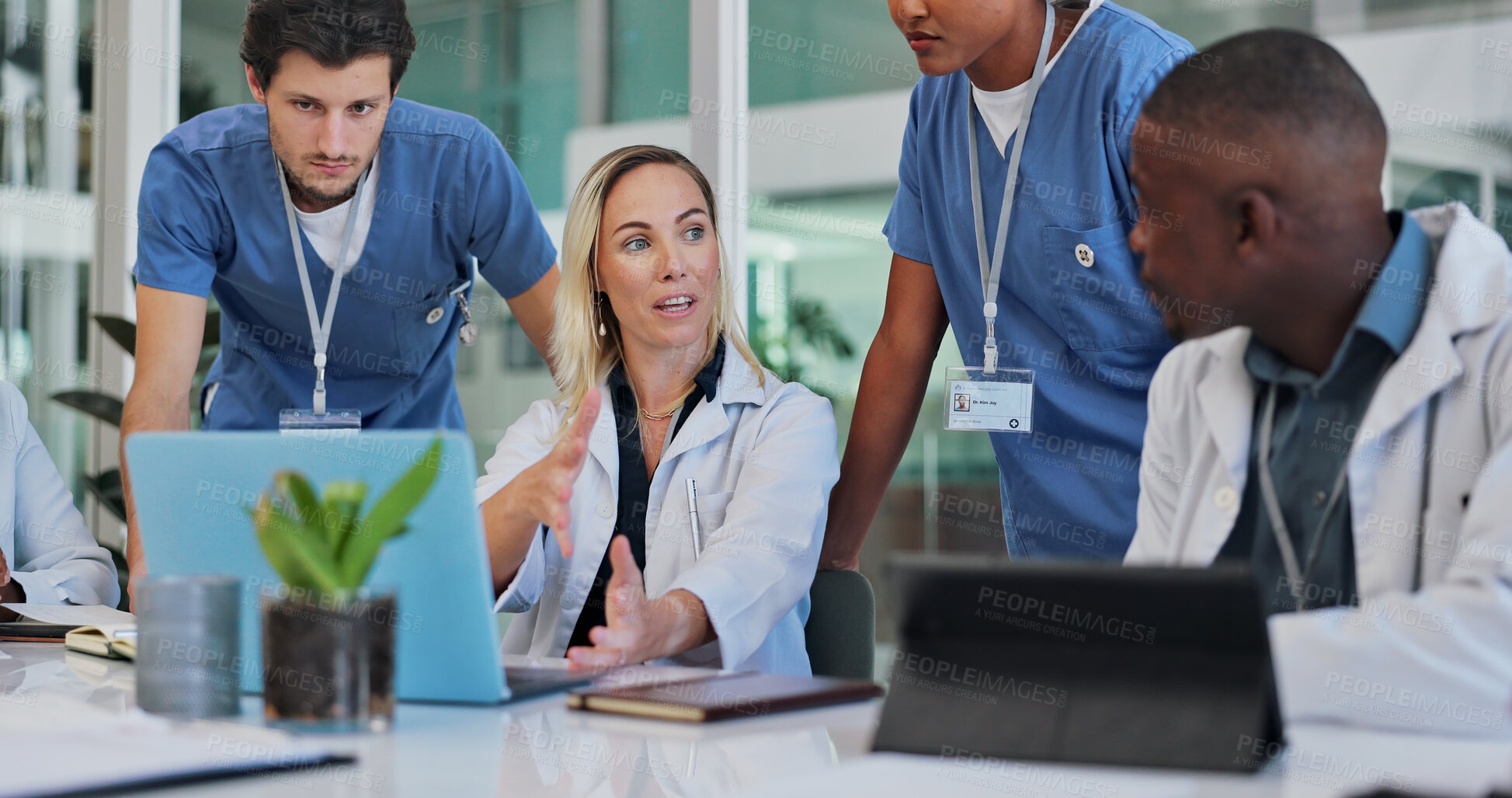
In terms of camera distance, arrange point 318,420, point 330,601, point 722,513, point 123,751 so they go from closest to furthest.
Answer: point 123,751
point 330,601
point 722,513
point 318,420

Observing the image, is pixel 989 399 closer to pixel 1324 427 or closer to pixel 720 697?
pixel 1324 427

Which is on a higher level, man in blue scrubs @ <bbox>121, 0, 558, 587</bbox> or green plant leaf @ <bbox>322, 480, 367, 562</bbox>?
man in blue scrubs @ <bbox>121, 0, 558, 587</bbox>

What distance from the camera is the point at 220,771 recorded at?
37.3 inches

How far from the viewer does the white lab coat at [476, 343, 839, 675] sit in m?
1.82

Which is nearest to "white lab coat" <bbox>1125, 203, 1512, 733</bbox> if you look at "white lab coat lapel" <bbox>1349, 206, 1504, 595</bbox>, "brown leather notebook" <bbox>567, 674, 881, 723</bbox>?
"white lab coat lapel" <bbox>1349, 206, 1504, 595</bbox>

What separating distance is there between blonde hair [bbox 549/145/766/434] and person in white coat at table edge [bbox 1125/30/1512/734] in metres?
0.99

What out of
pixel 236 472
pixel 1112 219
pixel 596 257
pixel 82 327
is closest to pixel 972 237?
pixel 1112 219

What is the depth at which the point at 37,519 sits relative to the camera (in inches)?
103

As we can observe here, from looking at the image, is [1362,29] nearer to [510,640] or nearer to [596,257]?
[596,257]

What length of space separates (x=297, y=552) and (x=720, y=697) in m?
0.42

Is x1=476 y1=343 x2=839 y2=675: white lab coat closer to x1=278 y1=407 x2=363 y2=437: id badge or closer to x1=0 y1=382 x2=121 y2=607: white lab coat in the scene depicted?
x1=278 y1=407 x2=363 y2=437: id badge

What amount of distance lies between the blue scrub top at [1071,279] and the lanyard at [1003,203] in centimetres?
2

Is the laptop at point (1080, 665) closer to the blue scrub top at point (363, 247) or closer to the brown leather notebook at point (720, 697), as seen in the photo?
the brown leather notebook at point (720, 697)

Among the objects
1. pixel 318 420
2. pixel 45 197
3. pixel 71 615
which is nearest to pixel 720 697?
pixel 71 615
